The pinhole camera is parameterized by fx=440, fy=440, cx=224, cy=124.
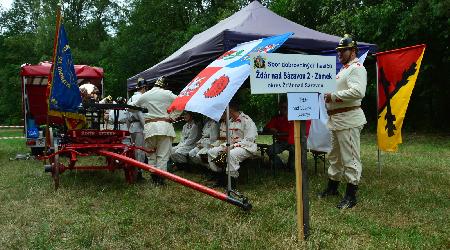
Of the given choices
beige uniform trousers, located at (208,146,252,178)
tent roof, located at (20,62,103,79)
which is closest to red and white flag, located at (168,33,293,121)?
beige uniform trousers, located at (208,146,252,178)

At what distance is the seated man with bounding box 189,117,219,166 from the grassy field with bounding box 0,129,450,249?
2.93 ft

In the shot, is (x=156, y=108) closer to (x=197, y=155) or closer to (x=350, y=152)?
(x=197, y=155)

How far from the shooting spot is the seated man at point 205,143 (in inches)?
287

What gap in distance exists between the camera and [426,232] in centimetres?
404

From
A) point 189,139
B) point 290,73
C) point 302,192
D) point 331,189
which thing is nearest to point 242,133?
point 331,189

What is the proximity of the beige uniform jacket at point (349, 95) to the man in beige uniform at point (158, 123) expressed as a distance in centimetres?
273

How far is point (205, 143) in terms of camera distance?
7.77 m

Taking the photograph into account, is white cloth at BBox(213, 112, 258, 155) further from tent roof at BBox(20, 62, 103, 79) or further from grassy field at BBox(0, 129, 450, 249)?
tent roof at BBox(20, 62, 103, 79)

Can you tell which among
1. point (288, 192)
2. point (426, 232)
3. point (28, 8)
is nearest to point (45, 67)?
point (288, 192)

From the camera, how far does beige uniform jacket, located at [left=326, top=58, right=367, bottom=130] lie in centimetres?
486

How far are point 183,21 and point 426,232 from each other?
30819mm

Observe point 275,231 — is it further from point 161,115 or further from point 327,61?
point 161,115

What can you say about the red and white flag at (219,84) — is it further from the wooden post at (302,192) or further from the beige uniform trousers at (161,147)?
the beige uniform trousers at (161,147)

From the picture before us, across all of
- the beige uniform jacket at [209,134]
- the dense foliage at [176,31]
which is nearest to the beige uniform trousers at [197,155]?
the beige uniform jacket at [209,134]
